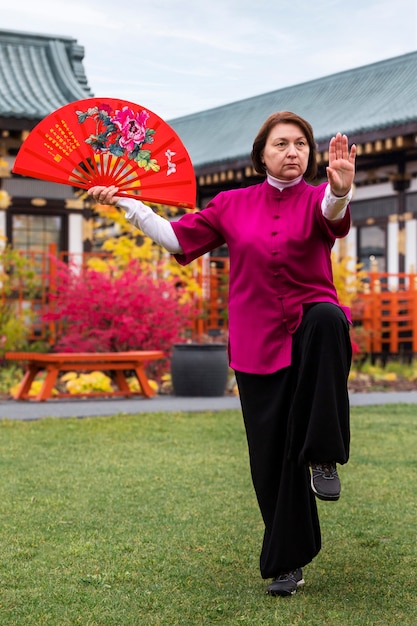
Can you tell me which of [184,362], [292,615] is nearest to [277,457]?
[292,615]

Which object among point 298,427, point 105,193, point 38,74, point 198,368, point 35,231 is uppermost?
point 38,74

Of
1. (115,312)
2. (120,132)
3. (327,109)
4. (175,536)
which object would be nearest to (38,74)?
(327,109)

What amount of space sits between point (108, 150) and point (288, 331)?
3.67 ft

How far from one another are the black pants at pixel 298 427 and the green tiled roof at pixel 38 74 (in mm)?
13134

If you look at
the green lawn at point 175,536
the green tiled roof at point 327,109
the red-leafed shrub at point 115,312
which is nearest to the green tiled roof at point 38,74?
the green tiled roof at point 327,109

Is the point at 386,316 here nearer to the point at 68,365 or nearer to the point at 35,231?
the point at 35,231

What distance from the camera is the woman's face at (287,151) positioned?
409cm

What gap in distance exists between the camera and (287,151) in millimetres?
4086

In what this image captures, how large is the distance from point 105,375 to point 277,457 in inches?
384

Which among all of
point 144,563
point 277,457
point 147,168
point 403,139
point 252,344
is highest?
point 403,139

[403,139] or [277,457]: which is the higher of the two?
[403,139]

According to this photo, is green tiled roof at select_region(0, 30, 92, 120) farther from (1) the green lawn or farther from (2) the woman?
(2) the woman

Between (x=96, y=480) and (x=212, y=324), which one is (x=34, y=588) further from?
(x=212, y=324)

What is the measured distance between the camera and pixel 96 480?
22.3 feet
